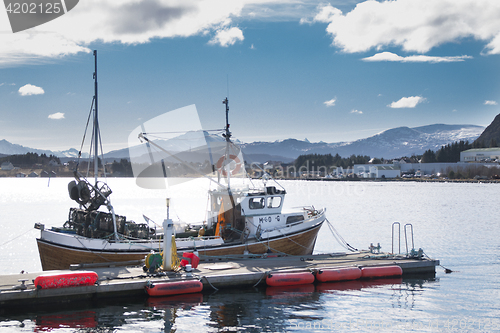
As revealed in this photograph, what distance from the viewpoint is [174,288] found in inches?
656

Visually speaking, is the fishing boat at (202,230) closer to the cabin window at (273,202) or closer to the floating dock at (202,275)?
the cabin window at (273,202)

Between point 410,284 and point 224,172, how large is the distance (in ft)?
37.1

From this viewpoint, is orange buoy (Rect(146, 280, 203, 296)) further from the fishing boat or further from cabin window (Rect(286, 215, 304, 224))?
cabin window (Rect(286, 215, 304, 224))

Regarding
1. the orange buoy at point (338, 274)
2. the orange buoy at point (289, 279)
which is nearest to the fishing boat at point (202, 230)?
the orange buoy at point (289, 279)

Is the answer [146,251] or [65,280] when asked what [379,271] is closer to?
[146,251]

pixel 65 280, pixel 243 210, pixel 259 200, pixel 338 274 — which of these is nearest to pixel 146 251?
pixel 65 280

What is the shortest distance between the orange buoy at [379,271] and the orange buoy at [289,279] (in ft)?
10.0

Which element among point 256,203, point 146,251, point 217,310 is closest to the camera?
point 217,310

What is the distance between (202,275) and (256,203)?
6.13m

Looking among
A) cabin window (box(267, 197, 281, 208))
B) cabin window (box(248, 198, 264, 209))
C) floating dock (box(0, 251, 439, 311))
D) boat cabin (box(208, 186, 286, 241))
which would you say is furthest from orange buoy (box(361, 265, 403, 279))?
cabin window (box(248, 198, 264, 209))

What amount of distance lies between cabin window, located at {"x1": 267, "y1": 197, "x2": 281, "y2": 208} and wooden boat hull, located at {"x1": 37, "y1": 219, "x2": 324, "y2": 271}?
1792mm

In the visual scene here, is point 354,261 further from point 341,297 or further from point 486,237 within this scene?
point 486,237

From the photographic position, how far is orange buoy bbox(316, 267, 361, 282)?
758 inches

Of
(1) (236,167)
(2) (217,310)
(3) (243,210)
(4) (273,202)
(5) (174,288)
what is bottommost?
(2) (217,310)
